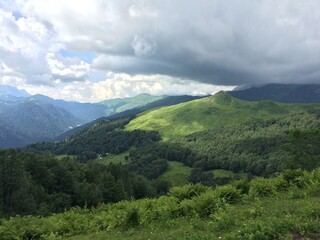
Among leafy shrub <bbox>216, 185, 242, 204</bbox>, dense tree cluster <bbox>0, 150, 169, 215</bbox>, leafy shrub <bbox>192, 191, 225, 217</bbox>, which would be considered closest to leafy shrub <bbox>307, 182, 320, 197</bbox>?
leafy shrub <bbox>216, 185, 242, 204</bbox>

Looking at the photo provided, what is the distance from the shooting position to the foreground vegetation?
583 inches

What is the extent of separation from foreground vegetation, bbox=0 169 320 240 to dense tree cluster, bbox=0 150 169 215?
66912 mm

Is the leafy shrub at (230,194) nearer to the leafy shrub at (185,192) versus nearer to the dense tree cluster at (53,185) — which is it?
the leafy shrub at (185,192)

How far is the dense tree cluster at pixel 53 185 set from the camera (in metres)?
99.0

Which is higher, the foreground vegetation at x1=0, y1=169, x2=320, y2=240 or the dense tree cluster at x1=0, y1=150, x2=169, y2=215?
the foreground vegetation at x1=0, y1=169, x2=320, y2=240

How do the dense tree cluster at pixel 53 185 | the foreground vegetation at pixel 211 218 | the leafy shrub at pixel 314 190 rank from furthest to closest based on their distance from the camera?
1. the dense tree cluster at pixel 53 185
2. the leafy shrub at pixel 314 190
3. the foreground vegetation at pixel 211 218

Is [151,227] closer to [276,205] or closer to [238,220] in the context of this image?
[238,220]

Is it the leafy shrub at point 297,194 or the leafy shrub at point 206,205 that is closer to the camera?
the leafy shrub at point 206,205

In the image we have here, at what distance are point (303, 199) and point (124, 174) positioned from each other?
13452 centimetres

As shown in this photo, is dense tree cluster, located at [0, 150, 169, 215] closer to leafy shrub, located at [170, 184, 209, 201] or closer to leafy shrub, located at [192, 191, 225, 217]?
leafy shrub, located at [170, 184, 209, 201]

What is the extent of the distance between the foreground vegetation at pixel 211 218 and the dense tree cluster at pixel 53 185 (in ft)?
220

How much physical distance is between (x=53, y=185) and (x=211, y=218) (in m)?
112

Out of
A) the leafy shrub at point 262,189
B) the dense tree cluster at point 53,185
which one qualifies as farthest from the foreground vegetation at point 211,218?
the dense tree cluster at point 53,185

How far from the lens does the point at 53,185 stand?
12125cm
